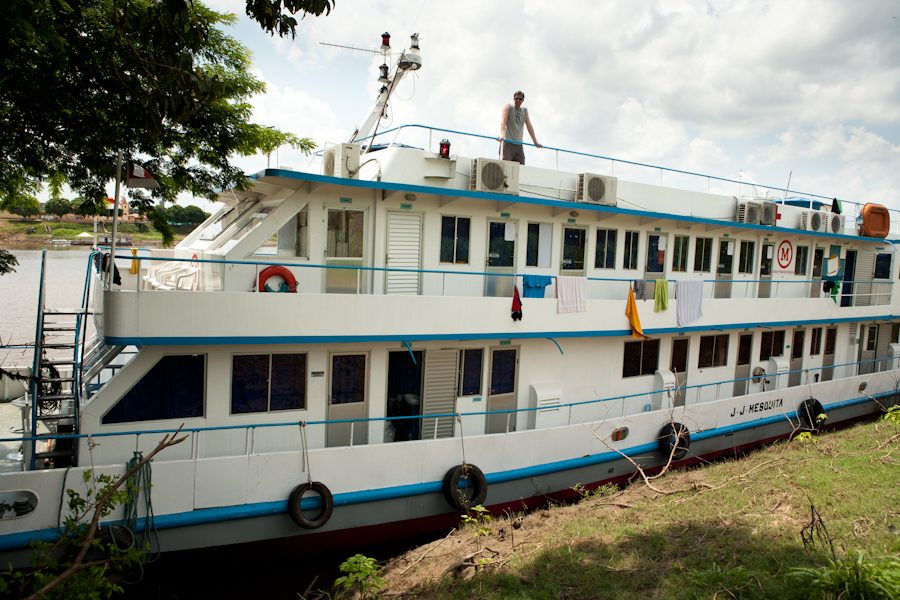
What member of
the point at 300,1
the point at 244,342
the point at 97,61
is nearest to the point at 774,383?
the point at 244,342

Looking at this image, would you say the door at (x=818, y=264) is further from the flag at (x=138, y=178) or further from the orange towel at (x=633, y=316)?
the flag at (x=138, y=178)

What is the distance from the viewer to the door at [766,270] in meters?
12.8

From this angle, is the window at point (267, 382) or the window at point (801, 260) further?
the window at point (801, 260)

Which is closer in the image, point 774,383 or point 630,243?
point 630,243

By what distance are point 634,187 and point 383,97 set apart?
4.98m

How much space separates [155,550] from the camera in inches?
233

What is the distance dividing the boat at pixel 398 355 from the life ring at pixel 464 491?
0.04 meters

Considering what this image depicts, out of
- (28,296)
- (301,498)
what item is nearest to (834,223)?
(301,498)

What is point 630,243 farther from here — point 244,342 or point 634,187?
point 244,342

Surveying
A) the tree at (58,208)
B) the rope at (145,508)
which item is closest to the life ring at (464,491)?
the rope at (145,508)

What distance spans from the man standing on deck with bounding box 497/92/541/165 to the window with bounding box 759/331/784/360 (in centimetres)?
702

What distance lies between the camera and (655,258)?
35.5ft

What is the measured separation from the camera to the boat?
6.24 m

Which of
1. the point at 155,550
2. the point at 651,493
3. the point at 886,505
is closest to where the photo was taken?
the point at 155,550
